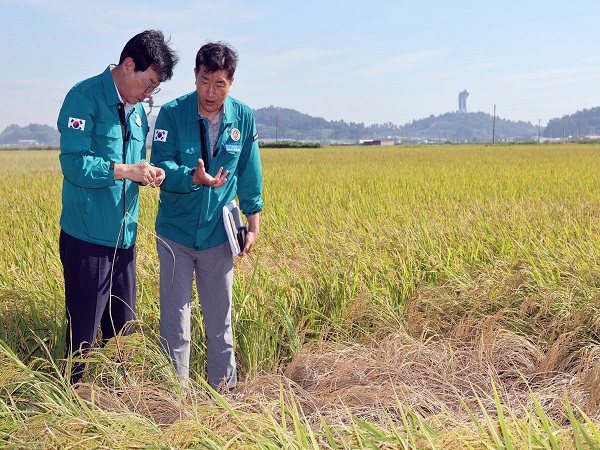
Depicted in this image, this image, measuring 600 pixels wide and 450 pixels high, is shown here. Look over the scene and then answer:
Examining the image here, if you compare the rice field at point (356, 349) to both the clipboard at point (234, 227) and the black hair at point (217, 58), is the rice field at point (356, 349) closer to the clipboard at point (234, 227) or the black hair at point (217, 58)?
the clipboard at point (234, 227)

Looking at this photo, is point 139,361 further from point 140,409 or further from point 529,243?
point 529,243

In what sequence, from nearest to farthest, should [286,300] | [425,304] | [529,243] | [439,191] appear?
1. [286,300]
2. [425,304]
3. [529,243]
4. [439,191]

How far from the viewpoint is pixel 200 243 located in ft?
7.82

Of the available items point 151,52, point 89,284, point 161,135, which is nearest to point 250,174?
point 161,135

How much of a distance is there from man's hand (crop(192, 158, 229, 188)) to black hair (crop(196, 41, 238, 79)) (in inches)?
13.0

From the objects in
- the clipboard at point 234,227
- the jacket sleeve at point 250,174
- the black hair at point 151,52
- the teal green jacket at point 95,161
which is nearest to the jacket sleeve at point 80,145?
the teal green jacket at point 95,161

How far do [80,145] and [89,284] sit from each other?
0.50 metres

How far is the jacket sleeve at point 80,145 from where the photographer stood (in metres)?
2.13

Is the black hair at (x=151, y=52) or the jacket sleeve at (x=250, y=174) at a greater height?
the black hair at (x=151, y=52)

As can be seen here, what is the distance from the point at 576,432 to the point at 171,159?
1665mm

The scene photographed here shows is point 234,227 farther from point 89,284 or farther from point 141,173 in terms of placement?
point 89,284

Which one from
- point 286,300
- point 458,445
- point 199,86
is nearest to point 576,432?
Answer: point 458,445

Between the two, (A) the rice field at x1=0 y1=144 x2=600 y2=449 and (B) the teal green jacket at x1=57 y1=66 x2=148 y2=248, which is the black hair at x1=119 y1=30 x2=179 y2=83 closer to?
(B) the teal green jacket at x1=57 y1=66 x2=148 y2=248

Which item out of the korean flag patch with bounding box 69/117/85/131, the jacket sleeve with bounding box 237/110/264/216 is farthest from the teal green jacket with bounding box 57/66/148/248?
the jacket sleeve with bounding box 237/110/264/216
